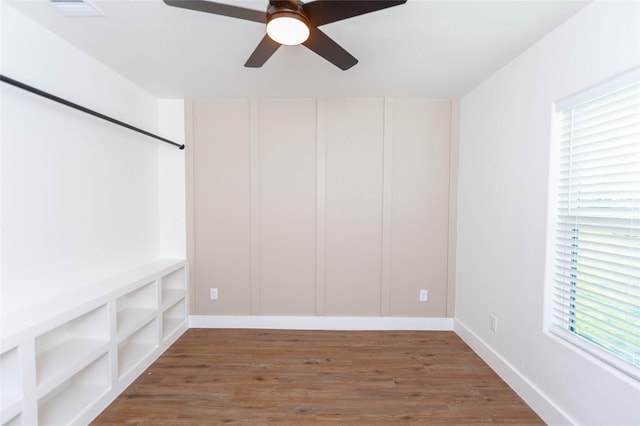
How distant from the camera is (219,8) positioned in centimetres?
125

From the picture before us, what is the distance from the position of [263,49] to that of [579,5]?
1734 millimetres

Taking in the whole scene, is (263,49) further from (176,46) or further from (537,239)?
(537,239)

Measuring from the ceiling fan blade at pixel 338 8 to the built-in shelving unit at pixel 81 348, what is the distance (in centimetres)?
202

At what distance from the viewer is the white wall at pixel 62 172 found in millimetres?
1562

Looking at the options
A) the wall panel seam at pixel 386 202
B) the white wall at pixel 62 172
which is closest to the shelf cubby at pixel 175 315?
the white wall at pixel 62 172

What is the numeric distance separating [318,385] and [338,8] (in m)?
2.33

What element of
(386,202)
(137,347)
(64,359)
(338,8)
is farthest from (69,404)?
(386,202)

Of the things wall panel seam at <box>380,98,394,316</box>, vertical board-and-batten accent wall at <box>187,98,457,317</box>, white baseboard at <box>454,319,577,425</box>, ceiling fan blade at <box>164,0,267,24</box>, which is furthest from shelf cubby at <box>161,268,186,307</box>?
white baseboard at <box>454,319,577,425</box>

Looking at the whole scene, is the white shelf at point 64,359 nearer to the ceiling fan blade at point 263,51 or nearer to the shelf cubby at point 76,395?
the shelf cubby at point 76,395

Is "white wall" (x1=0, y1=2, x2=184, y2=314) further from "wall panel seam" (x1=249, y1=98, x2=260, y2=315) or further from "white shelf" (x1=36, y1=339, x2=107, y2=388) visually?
"wall panel seam" (x1=249, y1=98, x2=260, y2=315)

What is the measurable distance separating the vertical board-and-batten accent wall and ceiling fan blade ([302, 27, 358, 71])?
3.97ft

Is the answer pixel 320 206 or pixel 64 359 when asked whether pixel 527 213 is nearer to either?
pixel 320 206

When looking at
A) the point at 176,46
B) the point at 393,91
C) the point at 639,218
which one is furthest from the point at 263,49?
the point at 639,218

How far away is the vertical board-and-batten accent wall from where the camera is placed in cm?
287
